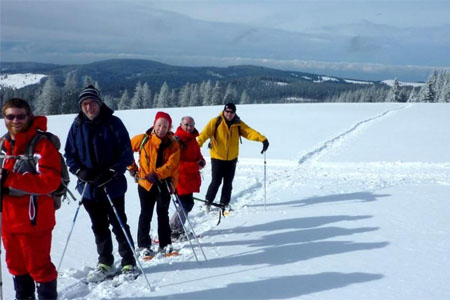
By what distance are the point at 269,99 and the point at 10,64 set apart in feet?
315

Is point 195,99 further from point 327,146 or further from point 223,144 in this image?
point 223,144

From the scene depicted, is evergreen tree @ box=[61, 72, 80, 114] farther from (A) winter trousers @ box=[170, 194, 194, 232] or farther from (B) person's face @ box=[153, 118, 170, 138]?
(B) person's face @ box=[153, 118, 170, 138]

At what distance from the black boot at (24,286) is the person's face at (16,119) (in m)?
1.33

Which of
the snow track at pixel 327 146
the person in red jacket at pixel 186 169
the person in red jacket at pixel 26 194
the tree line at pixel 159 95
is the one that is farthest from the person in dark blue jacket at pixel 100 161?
the tree line at pixel 159 95

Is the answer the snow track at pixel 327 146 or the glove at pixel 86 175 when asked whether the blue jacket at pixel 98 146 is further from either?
the snow track at pixel 327 146

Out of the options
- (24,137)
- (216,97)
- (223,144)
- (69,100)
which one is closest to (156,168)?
(24,137)

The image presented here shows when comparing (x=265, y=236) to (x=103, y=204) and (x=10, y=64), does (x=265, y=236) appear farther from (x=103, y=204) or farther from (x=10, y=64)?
(x=10, y=64)

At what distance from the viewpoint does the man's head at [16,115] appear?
121 inches

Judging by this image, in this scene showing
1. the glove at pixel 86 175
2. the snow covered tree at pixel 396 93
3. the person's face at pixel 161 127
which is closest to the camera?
the glove at pixel 86 175

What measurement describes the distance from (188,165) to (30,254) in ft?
9.49

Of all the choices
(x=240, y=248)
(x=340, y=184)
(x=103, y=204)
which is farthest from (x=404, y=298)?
(x=340, y=184)

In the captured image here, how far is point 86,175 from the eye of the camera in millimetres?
4148

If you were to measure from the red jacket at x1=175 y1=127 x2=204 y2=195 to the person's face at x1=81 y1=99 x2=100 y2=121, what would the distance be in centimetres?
169

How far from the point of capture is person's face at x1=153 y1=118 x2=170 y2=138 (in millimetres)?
4750
